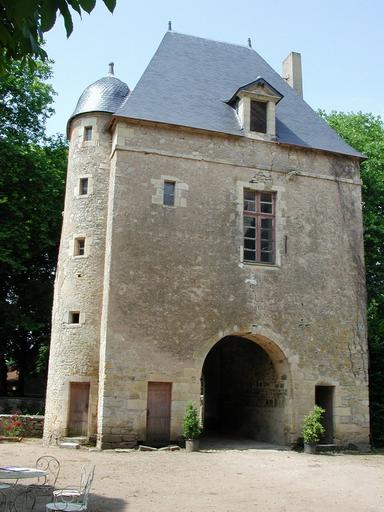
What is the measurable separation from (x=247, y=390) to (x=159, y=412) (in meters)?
3.94

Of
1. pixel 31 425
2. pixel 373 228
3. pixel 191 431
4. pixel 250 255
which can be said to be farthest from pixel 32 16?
pixel 373 228

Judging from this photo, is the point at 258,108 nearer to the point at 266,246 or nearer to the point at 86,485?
the point at 266,246

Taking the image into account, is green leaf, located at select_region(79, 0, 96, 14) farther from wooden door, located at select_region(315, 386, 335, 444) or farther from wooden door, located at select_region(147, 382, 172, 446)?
wooden door, located at select_region(315, 386, 335, 444)

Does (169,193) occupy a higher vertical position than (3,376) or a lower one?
higher

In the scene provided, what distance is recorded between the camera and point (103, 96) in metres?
14.5

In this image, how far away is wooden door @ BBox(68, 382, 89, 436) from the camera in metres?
12.6

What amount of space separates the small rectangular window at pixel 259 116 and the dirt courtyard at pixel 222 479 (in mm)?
7777

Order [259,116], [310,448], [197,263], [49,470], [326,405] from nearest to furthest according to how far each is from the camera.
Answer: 1. [49,470]
2. [310,448]
3. [197,263]
4. [326,405]
5. [259,116]

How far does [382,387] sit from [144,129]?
9043mm

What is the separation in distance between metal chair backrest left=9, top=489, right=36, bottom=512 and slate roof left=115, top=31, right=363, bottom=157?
28.3 feet

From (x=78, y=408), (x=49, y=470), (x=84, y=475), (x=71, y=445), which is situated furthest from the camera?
(x=78, y=408)

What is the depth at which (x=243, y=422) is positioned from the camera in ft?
50.5

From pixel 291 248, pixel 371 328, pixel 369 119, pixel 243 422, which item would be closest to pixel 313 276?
pixel 291 248

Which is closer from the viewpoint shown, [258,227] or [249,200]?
[258,227]
